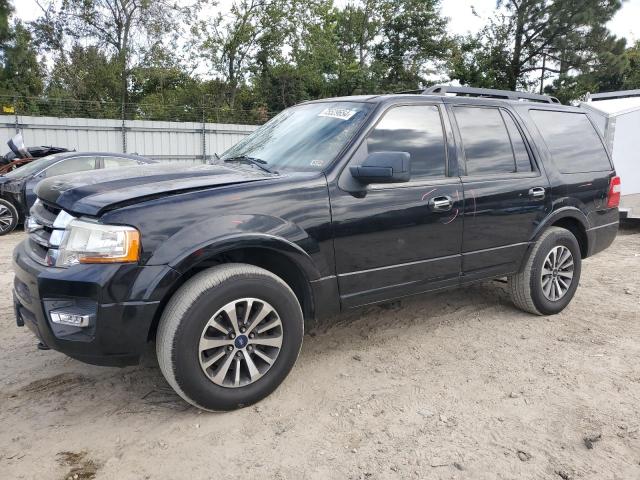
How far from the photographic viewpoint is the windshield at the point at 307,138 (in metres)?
3.44

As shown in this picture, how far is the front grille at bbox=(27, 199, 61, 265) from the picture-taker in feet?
9.46

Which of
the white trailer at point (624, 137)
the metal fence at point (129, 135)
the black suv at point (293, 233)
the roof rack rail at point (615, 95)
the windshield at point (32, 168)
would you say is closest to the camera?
the black suv at point (293, 233)

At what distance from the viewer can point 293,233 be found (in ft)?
10.0

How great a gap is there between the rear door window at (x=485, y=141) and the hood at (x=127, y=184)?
1607 millimetres

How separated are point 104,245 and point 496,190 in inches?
111

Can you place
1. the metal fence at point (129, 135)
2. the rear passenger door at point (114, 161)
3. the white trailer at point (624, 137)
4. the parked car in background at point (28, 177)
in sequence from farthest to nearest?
the metal fence at point (129, 135) → the white trailer at point (624, 137) → the rear passenger door at point (114, 161) → the parked car in background at point (28, 177)

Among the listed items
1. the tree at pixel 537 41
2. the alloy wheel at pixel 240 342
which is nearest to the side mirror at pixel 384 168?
the alloy wheel at pixel 240 342

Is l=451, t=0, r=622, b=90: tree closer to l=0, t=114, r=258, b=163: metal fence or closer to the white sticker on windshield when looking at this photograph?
l=0, t=114, r=258, b=163: metal fence

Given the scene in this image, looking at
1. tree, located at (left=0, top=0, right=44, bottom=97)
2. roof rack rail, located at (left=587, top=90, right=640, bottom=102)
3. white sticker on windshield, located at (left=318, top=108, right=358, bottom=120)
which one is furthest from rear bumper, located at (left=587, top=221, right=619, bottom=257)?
tree, located at (left=0, top=0, right=44, bottom=97)

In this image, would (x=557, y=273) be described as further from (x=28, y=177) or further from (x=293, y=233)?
(x=28, y=177)

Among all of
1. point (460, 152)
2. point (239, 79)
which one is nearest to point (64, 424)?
point (460, 152)

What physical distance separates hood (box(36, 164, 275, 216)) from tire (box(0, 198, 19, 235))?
259 inches

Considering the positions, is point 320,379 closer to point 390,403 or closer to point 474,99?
point 390,403

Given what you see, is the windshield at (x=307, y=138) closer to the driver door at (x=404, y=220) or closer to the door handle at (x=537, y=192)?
the driver door at (x=404, y=220)
